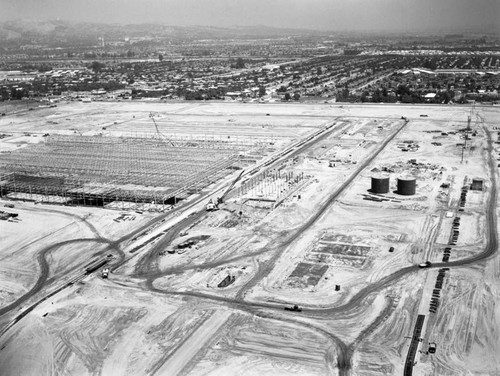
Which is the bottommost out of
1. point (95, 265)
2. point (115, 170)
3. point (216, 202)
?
point (95, 265)

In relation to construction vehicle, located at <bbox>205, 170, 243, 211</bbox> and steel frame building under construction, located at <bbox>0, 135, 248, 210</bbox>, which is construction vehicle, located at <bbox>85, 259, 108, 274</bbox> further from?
construction vehicle, located at <bbox>205, 170, 243, 211</bbox>

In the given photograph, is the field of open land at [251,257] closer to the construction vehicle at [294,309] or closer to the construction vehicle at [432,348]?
the construction vehicle at [432,348]

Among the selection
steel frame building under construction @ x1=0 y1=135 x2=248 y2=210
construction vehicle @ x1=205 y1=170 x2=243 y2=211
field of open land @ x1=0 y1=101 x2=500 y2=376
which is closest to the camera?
field of open land @ x1=0 y1=101 x2=500 y2=376

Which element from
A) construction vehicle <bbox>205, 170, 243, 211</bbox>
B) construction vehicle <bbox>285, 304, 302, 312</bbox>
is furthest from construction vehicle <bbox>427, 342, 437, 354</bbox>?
construction vehicle <bbox>205, 170, 243, 211</bbox>

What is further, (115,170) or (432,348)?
(115,170)

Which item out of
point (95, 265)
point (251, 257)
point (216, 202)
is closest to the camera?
point (95, 265)

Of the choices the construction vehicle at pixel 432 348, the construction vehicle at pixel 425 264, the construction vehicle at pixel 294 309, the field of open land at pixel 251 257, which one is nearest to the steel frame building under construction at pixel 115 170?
the field of open land at pixel 251 257

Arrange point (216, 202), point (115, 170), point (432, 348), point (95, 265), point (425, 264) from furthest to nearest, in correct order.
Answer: point (115, 170) < point (216, 202) < point (95, 265) < point (425, 264) < point (432, 348)

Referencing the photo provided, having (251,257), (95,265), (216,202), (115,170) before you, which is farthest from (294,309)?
(115,170)

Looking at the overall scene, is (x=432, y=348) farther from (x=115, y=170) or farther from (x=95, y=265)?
(x=115, y=170)
